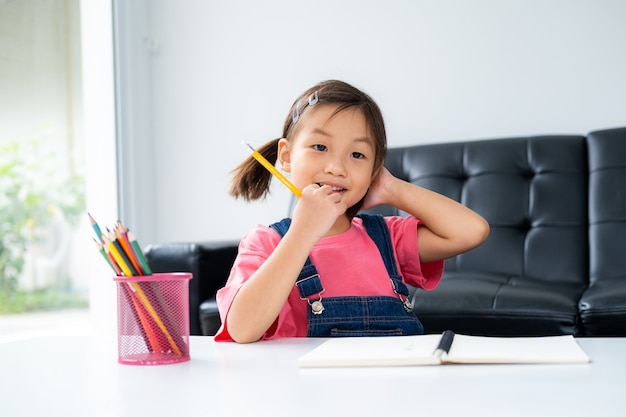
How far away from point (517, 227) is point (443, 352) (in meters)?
1.59

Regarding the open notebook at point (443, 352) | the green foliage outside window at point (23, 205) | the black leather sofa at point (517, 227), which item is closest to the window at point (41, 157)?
the green foliage outside window at point (23, 205)

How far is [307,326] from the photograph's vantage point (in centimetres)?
117

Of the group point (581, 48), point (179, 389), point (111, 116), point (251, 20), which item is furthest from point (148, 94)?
point (179, 389)

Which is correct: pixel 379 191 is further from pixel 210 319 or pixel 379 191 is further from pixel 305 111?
pixel 210 319

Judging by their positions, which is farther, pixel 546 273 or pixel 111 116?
pixel 111 116

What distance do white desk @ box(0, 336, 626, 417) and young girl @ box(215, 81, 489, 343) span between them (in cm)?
15

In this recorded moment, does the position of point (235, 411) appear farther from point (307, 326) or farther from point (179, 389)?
point (307, 326)

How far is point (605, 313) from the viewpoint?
1.67m

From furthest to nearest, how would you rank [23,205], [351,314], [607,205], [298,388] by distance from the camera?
[23,205], [607,205], [351,314], [298,388]

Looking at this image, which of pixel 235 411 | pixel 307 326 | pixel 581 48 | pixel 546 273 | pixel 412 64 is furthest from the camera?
pixel 412 64

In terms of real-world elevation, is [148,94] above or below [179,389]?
above

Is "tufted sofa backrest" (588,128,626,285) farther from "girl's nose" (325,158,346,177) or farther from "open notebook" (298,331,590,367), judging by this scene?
"open notebook" (298,331,590,367)

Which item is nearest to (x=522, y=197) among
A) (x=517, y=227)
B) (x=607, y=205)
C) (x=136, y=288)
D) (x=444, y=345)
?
(x=517, y=227)

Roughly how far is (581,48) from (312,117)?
62.9 inches
